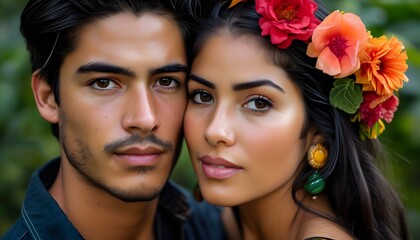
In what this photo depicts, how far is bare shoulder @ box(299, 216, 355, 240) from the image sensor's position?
123 inches

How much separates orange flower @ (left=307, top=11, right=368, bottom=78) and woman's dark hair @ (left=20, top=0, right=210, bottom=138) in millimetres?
658

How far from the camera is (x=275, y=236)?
3.43 meters

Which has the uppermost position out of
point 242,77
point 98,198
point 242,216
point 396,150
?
point 242,77

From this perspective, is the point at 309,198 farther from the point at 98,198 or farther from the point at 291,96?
the point at 98,198

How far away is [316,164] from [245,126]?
397 millimetres

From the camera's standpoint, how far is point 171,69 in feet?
10.9

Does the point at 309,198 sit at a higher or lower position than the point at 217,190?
lower

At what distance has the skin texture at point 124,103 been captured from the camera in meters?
3.22

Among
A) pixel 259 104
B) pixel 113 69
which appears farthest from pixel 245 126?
pixel 113 69

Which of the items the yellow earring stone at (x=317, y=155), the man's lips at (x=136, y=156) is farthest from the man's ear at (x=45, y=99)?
the yellow earring stone at (x=317, y=155)

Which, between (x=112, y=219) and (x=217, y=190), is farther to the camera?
(x=112, y=219)

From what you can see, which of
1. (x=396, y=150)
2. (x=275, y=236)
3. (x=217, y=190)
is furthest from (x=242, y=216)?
(x=396, y=150)

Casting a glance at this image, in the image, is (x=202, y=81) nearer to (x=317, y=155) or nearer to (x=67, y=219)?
(x=317, y=155)

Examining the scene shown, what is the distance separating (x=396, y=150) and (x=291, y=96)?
1.64m
